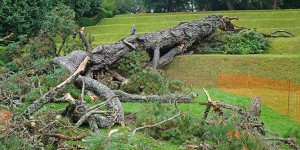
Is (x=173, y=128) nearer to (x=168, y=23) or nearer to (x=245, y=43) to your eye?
(x=245, y=43)

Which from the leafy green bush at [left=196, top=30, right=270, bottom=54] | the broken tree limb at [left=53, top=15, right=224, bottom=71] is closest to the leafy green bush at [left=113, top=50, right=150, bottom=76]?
the broken tree limb at [left=53, top=15, right=224, bottom=71]

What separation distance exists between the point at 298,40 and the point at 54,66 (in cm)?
1131

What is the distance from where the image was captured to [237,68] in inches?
590

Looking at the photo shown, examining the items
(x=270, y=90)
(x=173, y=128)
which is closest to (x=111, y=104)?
(x=173, y=128)

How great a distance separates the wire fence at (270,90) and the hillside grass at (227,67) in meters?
0.68

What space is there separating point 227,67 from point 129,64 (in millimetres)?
3779

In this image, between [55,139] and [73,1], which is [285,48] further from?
[73,1]

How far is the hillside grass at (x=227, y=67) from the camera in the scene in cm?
1416

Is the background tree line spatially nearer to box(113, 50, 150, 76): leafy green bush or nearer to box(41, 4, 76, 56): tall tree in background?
box(41, 4, 76, 56): tall tree in background

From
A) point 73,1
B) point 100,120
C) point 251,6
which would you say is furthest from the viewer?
point 251,6

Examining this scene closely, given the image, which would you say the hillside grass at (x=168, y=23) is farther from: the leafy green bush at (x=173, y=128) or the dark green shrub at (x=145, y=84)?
the leafy green bush at (x=173, y=128)

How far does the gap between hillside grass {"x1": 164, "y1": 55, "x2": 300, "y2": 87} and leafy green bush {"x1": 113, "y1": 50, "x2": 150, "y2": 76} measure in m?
1.69

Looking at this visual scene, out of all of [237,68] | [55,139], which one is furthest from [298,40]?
[55,139]

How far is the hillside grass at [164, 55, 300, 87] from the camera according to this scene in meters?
14.2
